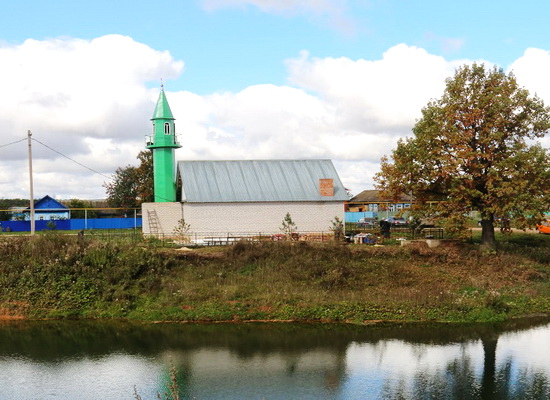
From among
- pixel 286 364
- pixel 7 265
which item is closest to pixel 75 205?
pixel 7 265

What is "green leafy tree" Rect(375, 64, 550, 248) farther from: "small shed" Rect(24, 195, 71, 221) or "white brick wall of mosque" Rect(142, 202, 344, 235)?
"small shed" Rect(24, 195, 71, 221)

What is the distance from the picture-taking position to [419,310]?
2962cm

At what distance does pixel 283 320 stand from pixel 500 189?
14.8 metres

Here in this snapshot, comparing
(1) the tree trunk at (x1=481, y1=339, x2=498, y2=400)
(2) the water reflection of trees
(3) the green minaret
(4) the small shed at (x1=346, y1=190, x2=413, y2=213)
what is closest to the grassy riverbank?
(1) the tree trunk at (x1=481, y1=339, x2=498, y2=400)

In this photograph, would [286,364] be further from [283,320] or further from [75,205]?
[75,205]

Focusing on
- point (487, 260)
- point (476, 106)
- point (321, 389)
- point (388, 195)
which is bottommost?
point (321, 389)

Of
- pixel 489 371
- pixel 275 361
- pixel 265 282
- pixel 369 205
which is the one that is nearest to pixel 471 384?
pixel 489 371

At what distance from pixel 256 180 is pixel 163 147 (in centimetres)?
834

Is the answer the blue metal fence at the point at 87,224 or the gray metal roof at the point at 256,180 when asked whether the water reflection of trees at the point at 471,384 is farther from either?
the blue metal fence at the point at 87,224

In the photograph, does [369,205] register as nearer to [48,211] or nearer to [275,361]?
[48,211]

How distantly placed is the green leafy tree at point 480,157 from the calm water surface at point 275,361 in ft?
29.8

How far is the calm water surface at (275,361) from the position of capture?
19.7 metres

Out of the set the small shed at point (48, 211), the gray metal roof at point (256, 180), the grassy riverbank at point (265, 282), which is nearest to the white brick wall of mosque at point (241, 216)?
the gray metal roof at point (256, 180)

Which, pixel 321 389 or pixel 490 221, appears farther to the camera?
pixel 490 221
